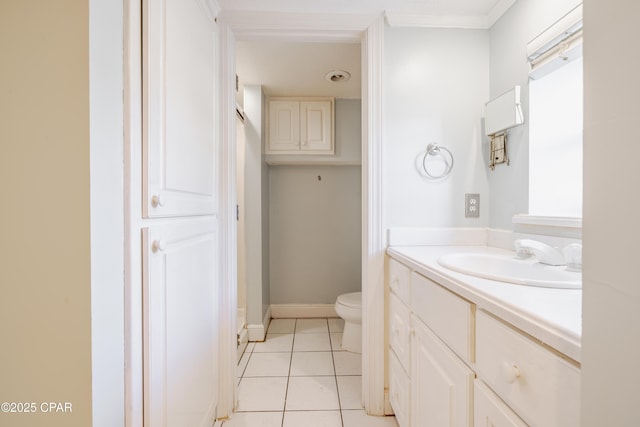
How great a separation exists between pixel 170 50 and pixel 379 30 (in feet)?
3.57

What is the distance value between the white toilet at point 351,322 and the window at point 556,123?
1.32 meters

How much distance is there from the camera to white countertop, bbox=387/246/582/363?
424 mm

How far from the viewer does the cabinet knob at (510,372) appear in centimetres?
52

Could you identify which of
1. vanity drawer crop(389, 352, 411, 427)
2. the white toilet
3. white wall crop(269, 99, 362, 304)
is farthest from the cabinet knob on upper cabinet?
white wall crop(269, 99, 362, 304)

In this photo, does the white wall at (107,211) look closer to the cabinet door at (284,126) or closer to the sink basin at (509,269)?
the sink basin at (509,269)

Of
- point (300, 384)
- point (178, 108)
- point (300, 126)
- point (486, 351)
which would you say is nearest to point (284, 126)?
point (300, 126)

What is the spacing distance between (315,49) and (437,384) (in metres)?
1.97

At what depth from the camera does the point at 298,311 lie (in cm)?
281

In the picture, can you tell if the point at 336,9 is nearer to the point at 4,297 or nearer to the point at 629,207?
the point at 629,207

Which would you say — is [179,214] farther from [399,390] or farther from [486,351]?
[399,390]

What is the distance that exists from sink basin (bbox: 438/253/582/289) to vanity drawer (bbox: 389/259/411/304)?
0.19 m

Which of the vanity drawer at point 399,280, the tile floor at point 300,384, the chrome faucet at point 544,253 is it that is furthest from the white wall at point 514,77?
the tile floor at point 300,384

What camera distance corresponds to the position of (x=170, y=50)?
2.91 ft

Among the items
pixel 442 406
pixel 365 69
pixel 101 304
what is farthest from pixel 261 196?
pixel 442 406
